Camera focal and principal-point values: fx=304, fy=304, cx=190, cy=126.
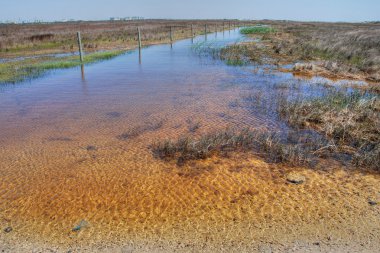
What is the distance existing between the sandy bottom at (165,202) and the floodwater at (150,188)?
0.02 m

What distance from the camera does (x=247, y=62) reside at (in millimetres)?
18406

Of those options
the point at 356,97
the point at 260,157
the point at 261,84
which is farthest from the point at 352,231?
the point at 261,84

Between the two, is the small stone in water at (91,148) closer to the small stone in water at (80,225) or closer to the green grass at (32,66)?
the small stone in water at (80,225)

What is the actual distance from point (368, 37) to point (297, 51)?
6156mm

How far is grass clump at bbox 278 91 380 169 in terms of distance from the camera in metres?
6.40

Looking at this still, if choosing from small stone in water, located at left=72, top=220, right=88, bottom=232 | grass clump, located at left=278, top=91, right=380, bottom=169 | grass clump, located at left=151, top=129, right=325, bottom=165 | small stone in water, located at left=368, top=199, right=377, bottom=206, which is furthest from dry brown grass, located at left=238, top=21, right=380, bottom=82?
small stone in water, located at left=72, top=220, right=88, bottom=232

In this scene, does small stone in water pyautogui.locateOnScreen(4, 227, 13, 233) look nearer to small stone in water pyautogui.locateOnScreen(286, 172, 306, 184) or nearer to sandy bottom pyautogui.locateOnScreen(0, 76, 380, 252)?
sandy bottom pyautogui.locateOnScreen(0, 76, 380, 252)

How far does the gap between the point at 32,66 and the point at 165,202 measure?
A: 1522 centimetres

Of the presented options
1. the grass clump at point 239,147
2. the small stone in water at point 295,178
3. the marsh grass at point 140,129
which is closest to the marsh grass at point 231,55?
the marsh grass at point 140,129

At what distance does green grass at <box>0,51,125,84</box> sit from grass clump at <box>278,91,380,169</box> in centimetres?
1214

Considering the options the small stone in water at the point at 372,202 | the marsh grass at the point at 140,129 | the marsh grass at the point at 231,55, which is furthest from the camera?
the marsh grass at the point at 231,55

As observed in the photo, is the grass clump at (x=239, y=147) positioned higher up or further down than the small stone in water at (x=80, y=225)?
higher up

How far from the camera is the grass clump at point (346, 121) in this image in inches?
252

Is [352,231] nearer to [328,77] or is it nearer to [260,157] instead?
[260,157]
